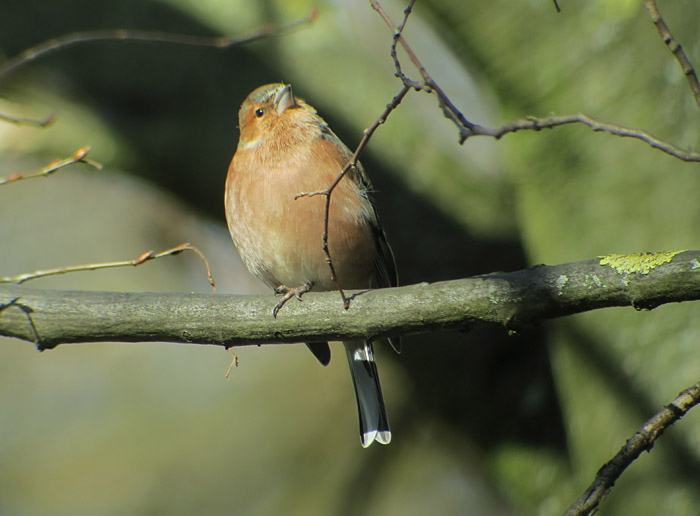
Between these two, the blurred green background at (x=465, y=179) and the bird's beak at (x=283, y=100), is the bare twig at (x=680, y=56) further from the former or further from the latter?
the blurred green background at (x=465, y=179)

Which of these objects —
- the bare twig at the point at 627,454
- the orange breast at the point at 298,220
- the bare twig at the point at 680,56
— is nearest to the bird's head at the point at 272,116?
the orange breast at the point at 298,220

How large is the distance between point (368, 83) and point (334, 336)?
2.58 metres

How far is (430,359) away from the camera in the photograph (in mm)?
4352

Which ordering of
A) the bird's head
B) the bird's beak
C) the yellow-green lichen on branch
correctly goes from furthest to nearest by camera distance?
the bird's beak < the bird's head < the yellow-green lichen on branch

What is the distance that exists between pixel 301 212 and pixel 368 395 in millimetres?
1126

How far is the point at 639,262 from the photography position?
2.02 metres

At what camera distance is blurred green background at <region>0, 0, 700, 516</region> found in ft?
12.9

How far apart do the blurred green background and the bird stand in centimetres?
78

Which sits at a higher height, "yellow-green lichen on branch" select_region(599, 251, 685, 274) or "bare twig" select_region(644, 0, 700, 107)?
"bare twig" select_region(644, 0, 700, 107)

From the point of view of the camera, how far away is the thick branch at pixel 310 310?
210 cm

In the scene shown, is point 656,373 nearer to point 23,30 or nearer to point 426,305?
point 426,305

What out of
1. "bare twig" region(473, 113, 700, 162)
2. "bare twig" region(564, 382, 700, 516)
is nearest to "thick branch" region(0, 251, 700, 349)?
"bare twig" region(564, 382, 700, 516)

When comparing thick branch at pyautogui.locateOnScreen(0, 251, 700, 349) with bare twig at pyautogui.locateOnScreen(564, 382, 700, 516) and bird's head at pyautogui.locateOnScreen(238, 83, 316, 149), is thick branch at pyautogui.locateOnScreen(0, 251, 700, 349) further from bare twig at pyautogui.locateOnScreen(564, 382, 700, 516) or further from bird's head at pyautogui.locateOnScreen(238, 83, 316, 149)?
bird's head at pyautogui.locateOnScreen(238, 83, 316, 149)

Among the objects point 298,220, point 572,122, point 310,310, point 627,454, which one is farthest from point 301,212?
point 627,454
